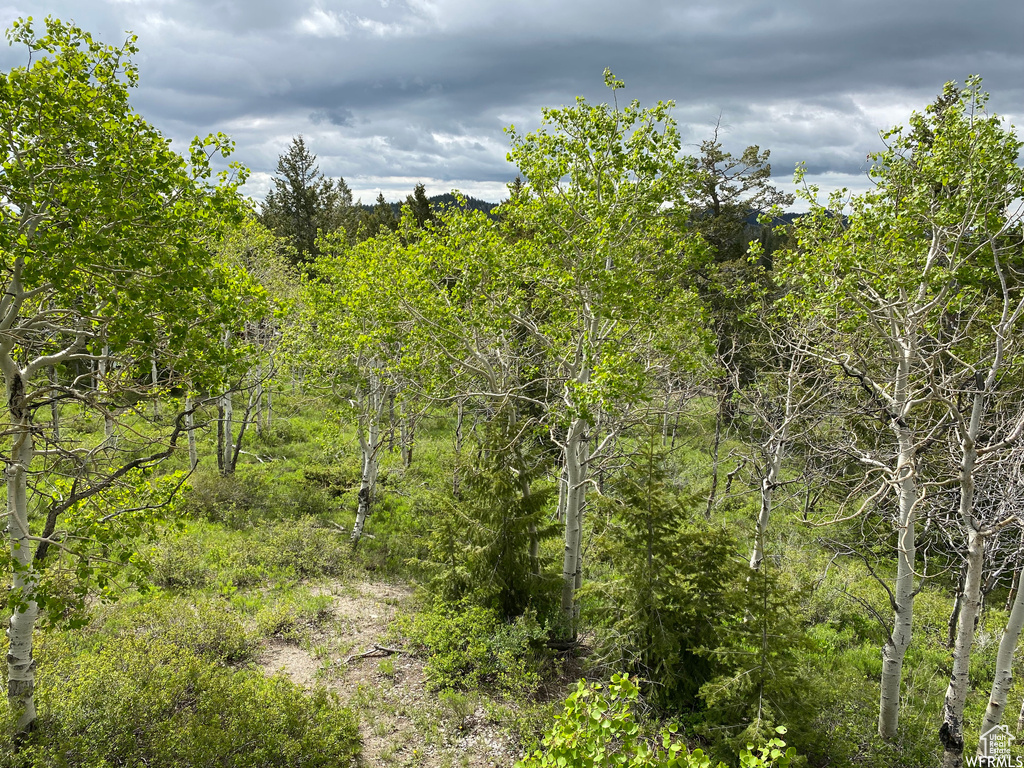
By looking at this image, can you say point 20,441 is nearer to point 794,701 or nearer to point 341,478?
point 794,701

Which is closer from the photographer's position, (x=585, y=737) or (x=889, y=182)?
(x=585, y=737)

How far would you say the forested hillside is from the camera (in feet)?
21.1

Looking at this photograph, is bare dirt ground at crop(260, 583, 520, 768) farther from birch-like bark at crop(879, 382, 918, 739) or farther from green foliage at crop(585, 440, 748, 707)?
birch-like bark at crop(879, 382, 918, 739)

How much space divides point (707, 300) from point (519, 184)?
1608 centimetres

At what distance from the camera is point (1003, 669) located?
772cm

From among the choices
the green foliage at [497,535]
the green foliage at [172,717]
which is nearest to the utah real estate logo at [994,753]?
the green foliage at [497,535]

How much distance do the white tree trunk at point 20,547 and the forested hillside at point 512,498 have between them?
0.04 m

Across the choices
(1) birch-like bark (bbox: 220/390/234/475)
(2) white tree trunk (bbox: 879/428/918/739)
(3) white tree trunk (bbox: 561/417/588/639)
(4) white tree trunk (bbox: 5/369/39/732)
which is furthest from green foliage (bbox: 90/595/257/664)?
(2) white tree trunk (bbox: 879/428/918/739)

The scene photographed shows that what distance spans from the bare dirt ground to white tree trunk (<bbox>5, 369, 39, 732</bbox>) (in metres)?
4.16

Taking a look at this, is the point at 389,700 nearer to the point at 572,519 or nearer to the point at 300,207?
the point at 572,519

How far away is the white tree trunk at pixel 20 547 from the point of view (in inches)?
265

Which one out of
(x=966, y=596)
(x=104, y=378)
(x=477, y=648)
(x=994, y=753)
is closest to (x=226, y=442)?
(x=477, y=648)

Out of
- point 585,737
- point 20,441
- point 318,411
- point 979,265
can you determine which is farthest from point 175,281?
point 318,411

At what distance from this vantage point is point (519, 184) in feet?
36.8
